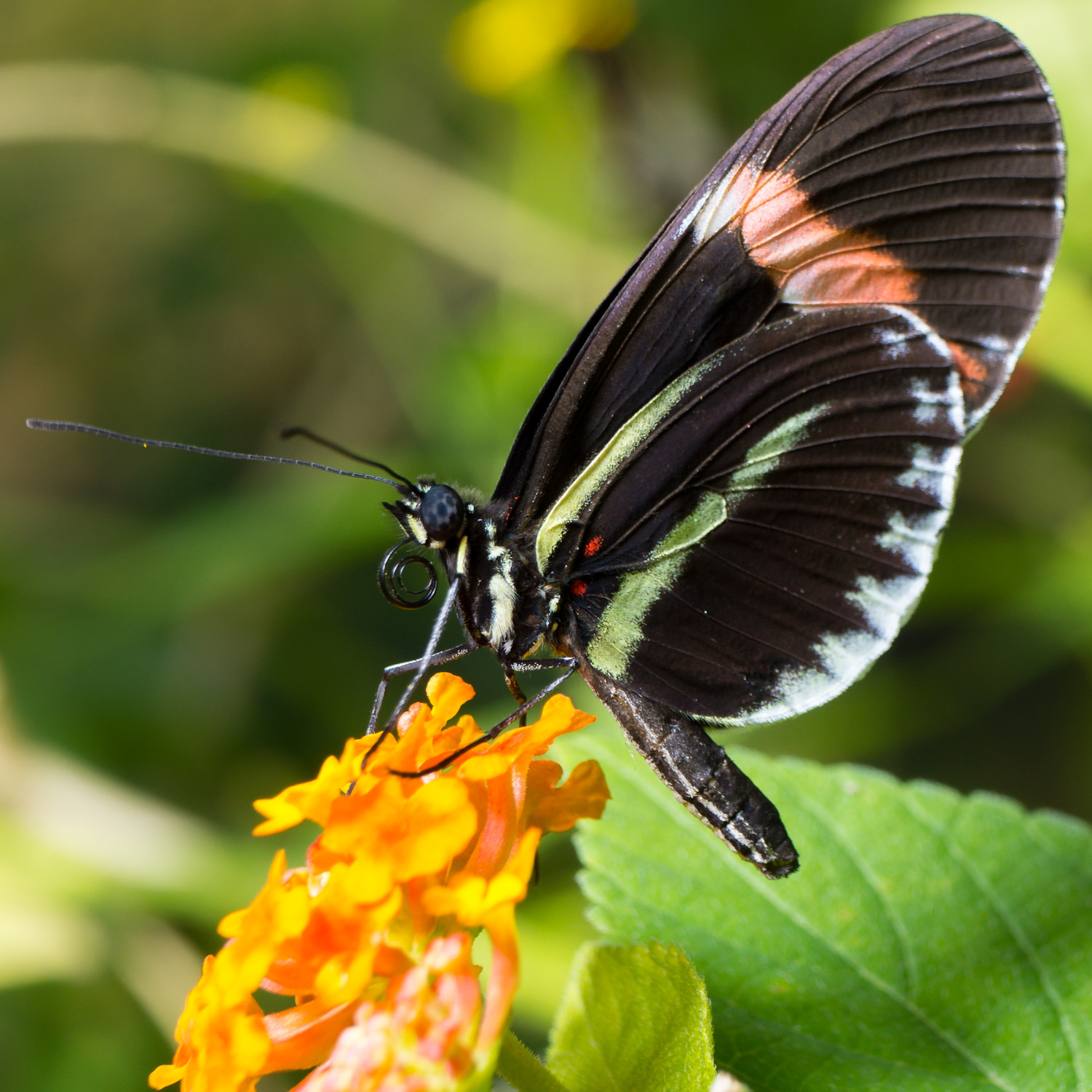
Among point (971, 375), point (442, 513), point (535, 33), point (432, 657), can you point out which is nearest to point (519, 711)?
point (432, 657)

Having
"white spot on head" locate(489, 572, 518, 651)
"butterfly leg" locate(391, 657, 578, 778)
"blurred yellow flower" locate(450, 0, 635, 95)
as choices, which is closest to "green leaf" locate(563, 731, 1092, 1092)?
"butterfly leg" locate(391, 657, 578, 778)

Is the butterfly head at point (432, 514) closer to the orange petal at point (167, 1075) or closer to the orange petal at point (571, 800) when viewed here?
the orange petal at point (571, 800)

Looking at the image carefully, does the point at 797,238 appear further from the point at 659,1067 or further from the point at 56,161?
the point at 56,161

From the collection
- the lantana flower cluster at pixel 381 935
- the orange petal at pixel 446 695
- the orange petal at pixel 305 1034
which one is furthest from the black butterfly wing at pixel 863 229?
the orange petal at pixel 305 1034

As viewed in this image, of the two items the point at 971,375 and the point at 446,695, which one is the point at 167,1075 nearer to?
the point at 446,695

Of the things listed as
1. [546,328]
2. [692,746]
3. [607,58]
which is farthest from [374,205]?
[692,746]

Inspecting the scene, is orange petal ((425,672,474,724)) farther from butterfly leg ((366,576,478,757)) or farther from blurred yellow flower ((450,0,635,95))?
blurred yellow flower ((450,0,635,95))
